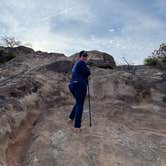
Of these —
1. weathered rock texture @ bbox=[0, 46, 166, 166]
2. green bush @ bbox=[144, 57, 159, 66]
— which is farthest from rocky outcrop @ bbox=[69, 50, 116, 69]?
green bush @ bbox=[144, 57, 159, 66]

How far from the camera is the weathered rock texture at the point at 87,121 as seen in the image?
227 inches

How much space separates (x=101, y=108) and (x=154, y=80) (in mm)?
2829

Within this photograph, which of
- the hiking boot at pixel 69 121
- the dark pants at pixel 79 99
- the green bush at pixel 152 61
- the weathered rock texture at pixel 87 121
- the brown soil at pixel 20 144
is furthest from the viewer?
the green bush at pixel 152 61

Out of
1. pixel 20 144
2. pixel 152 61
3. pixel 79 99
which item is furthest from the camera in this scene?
pixel 152 61

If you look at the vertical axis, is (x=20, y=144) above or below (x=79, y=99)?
below

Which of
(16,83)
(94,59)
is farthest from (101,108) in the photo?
(94,59)

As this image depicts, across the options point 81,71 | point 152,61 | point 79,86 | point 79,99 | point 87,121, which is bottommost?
point 87,121

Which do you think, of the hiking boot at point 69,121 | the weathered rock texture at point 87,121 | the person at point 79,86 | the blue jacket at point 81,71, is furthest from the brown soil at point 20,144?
the blue jacket at point 81,71

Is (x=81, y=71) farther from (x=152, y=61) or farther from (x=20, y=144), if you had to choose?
(x=152, y=61)

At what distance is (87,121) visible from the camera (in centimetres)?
745

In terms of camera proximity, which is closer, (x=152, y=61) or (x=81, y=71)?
(x=81, y=71)

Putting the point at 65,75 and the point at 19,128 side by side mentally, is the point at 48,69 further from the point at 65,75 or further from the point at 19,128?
the point at 19,128

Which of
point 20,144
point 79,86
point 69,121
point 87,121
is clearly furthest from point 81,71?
point 20,144

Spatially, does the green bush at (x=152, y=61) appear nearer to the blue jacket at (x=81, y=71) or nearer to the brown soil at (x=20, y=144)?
the blue jacket at (x=81, y=71)
